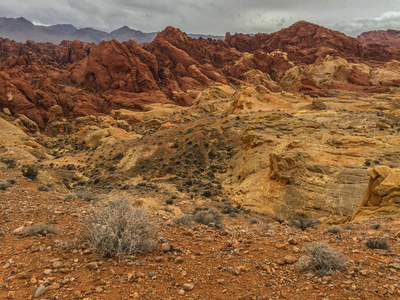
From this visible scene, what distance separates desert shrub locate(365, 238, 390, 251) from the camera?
5652mm

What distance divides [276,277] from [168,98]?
78967 mm

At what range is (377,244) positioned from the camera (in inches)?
226

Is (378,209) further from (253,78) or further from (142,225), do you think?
(253,78)

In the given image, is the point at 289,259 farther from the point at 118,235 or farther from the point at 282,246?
the point at 118,235

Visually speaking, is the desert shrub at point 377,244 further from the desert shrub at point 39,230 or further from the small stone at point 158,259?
the desert shrub at point 39,230

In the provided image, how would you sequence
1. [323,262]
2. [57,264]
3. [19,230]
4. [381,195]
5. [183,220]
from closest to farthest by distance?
[57,264]
[323,262]
[19,230]
[183,220]
[381,195]

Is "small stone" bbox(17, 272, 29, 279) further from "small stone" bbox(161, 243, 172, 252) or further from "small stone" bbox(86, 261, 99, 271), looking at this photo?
"small stone" bbox(161, 243, 172, 252)

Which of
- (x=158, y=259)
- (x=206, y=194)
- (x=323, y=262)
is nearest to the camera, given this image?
(x=323, y=262)

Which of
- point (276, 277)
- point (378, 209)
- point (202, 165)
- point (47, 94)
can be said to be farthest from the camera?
point (47, 94)

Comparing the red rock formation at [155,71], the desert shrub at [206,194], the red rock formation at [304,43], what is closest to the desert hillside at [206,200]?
the desert shrub at [206,194]

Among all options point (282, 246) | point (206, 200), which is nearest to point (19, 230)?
point (282, 246)

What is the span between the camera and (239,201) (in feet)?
58.5

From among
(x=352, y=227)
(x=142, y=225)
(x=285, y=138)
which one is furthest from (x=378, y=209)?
(x=285, y=138)

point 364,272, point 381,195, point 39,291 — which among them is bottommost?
point 381,195
